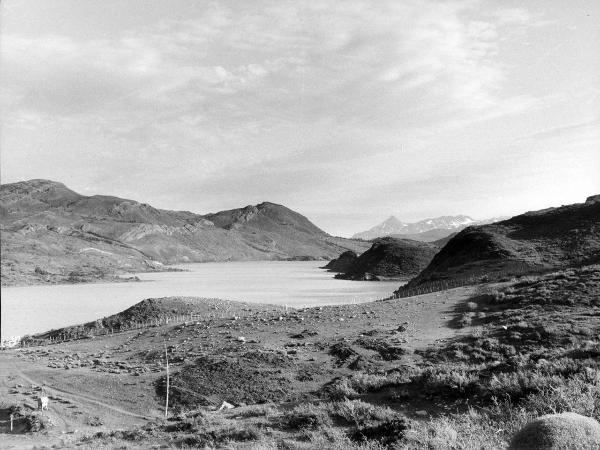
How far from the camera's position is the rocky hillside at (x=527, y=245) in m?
59.6

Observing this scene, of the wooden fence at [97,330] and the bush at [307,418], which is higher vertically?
the bush at [307,418]

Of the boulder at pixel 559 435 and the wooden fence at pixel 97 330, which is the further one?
the wooden fence at pixel 97 330

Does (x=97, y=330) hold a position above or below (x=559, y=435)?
below

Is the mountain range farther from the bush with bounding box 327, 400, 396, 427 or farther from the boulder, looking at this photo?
the boulder

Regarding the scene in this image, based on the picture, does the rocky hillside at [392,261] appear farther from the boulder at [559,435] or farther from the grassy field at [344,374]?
the boulder at [559,435]

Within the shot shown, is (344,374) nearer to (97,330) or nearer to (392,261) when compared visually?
(97,330)

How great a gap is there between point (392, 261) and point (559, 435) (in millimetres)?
114565

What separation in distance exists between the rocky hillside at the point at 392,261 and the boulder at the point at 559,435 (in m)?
106

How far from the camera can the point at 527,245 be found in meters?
68.0

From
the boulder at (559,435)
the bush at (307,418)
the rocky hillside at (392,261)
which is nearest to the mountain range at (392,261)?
the rocky hillside at (392,261)

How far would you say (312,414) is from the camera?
38.2 ft

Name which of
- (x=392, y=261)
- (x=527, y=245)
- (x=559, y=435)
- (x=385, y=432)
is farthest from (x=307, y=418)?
(x=392, y=261)

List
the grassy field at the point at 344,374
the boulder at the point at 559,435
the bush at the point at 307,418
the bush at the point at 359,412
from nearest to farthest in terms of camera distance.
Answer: the boulder at the point at 559,435 → the grassy field at the point at 344,374 → the bush at the point at 359,412 → the bush at the point at 307,418

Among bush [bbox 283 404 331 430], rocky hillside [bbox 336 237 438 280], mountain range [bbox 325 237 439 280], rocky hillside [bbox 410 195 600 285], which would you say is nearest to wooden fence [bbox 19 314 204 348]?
bush [bbox 283 404 331 430]
